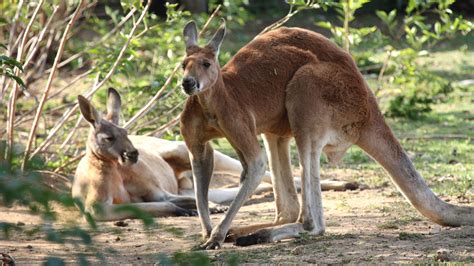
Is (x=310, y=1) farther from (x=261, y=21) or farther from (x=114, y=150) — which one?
(x=261, y=21)

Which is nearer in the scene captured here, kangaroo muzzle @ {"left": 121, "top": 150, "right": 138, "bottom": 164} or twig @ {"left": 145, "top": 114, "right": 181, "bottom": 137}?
kangaroo muzzle @ {"left": 121, "top": 150, "right": 138, "bottom": 164}

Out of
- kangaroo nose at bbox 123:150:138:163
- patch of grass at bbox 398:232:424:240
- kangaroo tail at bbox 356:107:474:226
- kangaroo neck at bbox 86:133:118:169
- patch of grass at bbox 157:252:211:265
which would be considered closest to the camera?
patch of grass at bbox 157:252:211:265

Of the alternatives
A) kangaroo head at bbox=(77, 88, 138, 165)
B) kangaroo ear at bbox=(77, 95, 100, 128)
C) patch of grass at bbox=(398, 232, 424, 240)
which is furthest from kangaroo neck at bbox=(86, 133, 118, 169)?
patch of grass at bbox=(398, 232, 424, 240)

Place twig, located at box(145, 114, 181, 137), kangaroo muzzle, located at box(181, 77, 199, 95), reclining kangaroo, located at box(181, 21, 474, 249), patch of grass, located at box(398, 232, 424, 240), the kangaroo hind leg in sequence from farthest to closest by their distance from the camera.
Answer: twig, located at box(145, 114, 181, 137), the kangaroo hind leg, reclining kangaroo, located at box(181, 21, 474, 249), patch of grass, located at box(398, 232, 424, 240), kangaroo muzzle, located at box(181, 77, 199, 95)

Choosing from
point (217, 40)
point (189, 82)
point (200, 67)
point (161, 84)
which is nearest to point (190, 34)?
point (217, 40)

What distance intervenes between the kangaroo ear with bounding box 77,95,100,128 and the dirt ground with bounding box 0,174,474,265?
0.74m

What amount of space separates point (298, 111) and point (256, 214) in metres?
1.30

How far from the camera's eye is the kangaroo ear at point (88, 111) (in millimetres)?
6230

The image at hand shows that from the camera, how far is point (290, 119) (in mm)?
4980

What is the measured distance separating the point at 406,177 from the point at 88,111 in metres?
2.30

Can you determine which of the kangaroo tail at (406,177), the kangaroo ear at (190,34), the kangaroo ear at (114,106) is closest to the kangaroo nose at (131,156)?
the kangaroo ear at (114,106)

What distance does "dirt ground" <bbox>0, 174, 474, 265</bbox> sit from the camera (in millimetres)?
4316

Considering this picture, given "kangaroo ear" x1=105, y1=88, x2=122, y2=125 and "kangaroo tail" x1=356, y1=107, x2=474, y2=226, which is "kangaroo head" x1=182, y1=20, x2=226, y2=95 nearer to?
"kangaroo tail" x1=356, y1=107, x2=474, y2=226

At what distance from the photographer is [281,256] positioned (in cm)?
449
